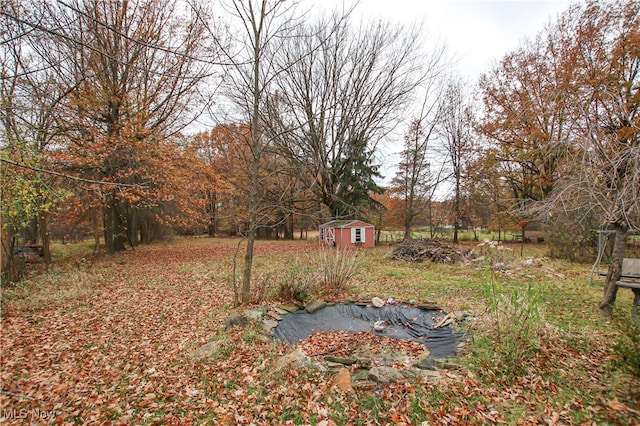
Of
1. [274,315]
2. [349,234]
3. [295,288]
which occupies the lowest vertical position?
[274,315]

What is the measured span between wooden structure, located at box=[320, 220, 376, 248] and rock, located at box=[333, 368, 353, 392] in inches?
475

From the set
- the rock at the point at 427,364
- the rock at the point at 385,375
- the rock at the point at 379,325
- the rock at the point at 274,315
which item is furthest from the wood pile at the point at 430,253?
the rock at the point at 385,375

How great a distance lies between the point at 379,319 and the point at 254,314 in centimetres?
222

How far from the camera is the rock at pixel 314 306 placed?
5396 mm

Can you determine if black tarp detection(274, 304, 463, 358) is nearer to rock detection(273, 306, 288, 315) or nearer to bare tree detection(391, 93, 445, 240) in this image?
rock detection(273, 306, 288, 315)

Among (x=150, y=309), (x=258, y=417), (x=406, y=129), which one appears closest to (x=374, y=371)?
(x=258, y=417)

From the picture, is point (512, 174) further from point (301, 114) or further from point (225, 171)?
point (225, 171)

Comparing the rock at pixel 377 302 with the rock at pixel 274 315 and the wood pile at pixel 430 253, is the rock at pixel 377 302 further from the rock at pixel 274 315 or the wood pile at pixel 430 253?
the wood pile at pixel 430 253

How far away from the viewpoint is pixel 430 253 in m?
11.5

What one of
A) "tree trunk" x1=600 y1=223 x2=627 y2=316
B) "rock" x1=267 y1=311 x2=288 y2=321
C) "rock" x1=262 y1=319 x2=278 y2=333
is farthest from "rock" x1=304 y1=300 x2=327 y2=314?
"tree trunk" x1=600 y1=223 x2=627 y2=316

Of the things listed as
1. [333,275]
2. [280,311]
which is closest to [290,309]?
[280,311]

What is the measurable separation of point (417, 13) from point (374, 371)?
13.9 meters

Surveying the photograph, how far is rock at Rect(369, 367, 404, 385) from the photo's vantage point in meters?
3.04

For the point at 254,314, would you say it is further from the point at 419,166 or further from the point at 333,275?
the point at 419,166
